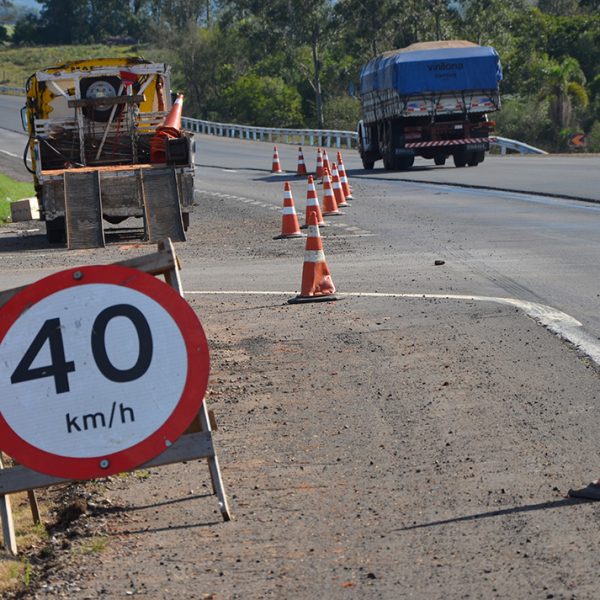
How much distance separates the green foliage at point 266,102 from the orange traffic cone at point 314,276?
63.0 meters

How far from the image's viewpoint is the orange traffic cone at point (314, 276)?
11852mm

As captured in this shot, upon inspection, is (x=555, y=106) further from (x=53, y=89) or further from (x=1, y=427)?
(x=1, y=427)

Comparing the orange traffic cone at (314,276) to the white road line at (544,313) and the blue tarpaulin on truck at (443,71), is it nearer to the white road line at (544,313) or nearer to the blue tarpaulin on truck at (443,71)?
the white road line at (544,313)

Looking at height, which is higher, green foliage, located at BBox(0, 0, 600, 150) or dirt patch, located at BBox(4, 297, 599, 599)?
green foliage, located at BBox(0, 0, 600, 150)

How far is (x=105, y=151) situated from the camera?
69.6 ft

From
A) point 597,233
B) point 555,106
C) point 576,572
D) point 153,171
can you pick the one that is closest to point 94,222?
point 153,171

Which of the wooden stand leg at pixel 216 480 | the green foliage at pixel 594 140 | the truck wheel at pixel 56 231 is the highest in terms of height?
the wooden stand leg at pixel 216 480

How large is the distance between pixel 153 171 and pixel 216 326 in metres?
8.96

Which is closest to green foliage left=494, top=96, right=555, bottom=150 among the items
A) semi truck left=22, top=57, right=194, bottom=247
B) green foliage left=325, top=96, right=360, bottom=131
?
green foliage left=325, top=96, right=360, bottom=131

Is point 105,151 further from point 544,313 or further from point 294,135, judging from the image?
point 294,135

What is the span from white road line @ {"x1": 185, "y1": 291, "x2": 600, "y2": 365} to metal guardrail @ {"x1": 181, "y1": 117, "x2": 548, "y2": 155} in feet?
111

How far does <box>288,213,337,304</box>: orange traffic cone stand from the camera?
11.9 m

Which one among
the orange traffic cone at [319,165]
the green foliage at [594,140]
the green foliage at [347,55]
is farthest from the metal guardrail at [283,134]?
the orange traffic cone at [319,165]

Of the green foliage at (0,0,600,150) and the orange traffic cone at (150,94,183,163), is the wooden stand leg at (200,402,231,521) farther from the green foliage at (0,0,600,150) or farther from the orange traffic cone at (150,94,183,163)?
the green foliage at (0,0,600,150)
